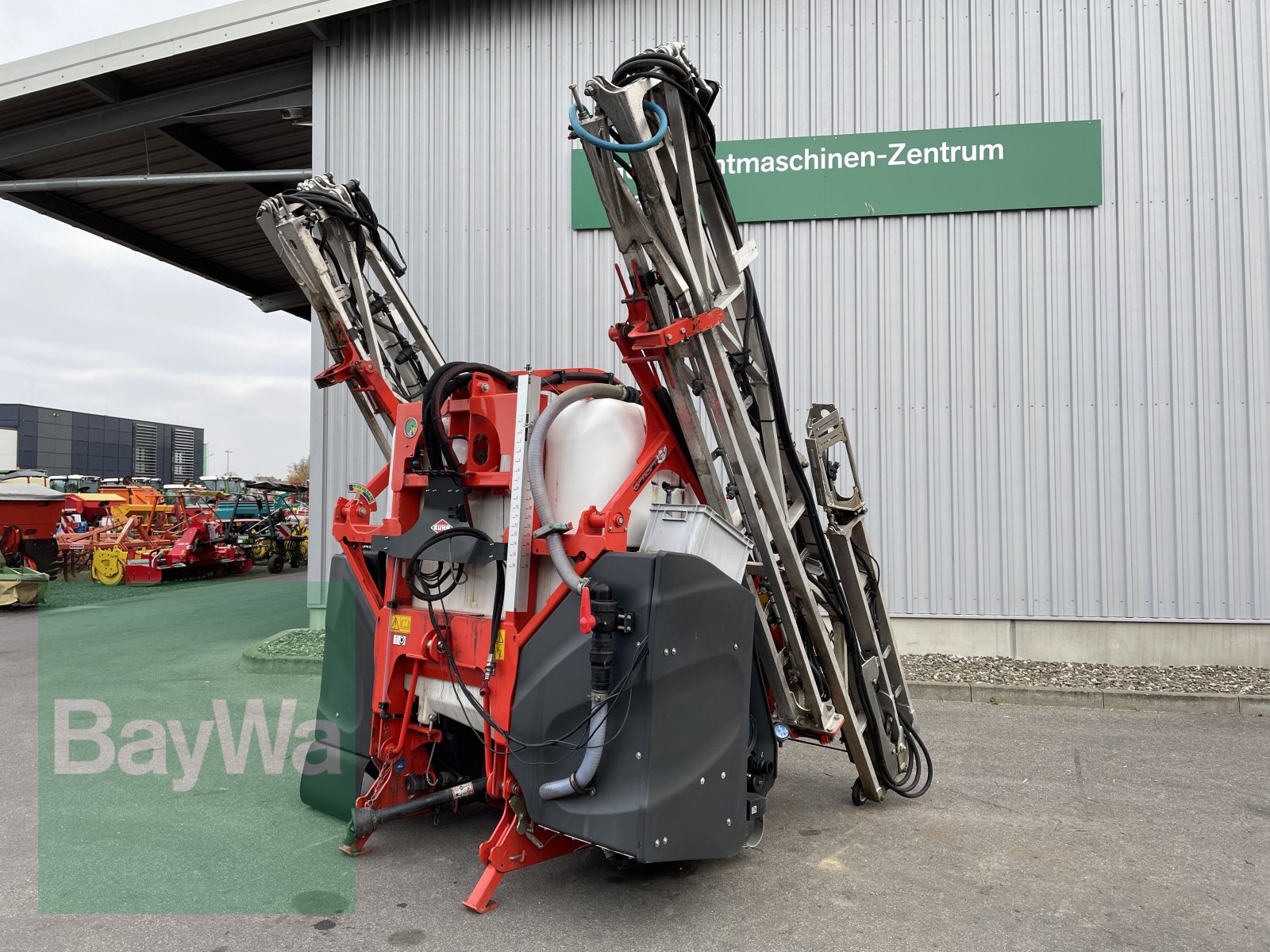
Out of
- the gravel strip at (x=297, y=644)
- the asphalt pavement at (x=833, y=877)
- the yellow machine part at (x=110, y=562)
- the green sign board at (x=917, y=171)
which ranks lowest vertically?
the asphalt pavement at (x=833, y=877)

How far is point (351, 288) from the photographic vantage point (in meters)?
4.98

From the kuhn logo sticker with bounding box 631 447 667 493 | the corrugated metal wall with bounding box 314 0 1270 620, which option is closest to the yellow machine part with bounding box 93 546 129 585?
the corrugated metal wall with bounding box 314 0 1270 620

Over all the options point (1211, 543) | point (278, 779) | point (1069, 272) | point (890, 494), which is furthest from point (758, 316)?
point (1211, 543)

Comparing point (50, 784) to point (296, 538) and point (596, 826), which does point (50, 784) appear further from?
point (296, 538)

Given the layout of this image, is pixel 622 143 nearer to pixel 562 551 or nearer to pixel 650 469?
pixel 650 469

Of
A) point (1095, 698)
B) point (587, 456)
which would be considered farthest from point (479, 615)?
point (1095, 698)

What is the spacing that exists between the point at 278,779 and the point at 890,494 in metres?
5.58

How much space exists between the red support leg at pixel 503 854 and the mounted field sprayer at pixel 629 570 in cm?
1

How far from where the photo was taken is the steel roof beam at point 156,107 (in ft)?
33.2

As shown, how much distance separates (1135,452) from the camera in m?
7.81

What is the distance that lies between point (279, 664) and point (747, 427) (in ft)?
19.7

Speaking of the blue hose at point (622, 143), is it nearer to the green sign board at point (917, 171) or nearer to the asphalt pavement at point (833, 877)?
the asphalt pavement at point (833, 877)

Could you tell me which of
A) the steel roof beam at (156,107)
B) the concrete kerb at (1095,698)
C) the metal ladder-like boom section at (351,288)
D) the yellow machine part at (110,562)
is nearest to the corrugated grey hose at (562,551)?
the metal ladder-like boom section at (351,288)

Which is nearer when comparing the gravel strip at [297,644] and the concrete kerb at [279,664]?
the concrete kerb at [279,664]
